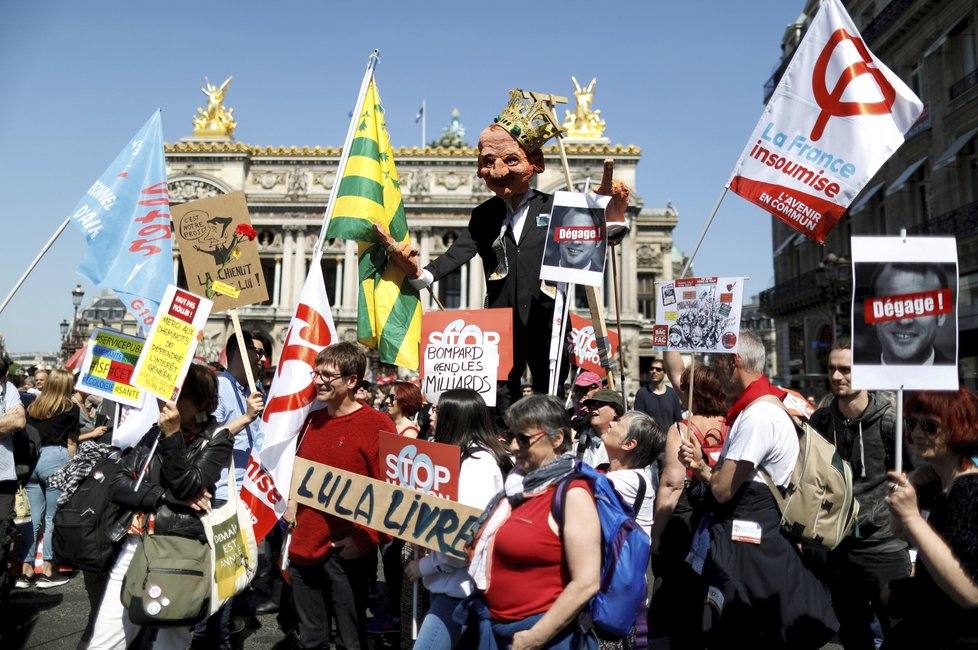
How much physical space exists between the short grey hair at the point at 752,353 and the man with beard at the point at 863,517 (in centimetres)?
54

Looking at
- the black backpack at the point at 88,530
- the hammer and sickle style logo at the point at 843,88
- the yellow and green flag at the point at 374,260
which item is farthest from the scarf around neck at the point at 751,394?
the black backpack at the point at 88,530

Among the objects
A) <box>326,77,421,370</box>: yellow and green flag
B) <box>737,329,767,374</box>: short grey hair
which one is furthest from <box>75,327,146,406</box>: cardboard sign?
<box>737,329,767,374</box>: short grey hair

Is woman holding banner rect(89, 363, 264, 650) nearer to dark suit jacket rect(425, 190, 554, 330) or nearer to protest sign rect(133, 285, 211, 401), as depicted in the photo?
protest sign rect(133, 285, 211, 401)

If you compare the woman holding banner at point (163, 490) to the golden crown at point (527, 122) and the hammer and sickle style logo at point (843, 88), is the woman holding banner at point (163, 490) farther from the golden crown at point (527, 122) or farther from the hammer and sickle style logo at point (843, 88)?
the hammer and sickle style logo at point (843, 88)

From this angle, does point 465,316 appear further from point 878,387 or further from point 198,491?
point 878,387

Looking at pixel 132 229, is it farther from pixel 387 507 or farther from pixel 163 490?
pixel 387 507

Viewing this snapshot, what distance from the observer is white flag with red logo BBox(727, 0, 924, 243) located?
13.7 ft

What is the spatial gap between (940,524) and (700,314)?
1903 millimetres

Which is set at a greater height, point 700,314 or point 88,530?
point 700,314

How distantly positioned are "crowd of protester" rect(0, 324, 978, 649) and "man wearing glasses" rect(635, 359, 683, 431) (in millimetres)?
2830

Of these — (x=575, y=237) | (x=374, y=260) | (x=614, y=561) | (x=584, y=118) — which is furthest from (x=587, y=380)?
(x=584, y=118)

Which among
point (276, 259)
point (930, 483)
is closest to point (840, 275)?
point (930, 483)

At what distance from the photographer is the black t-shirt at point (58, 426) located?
6.36 meters

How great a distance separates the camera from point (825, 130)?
4.29m
